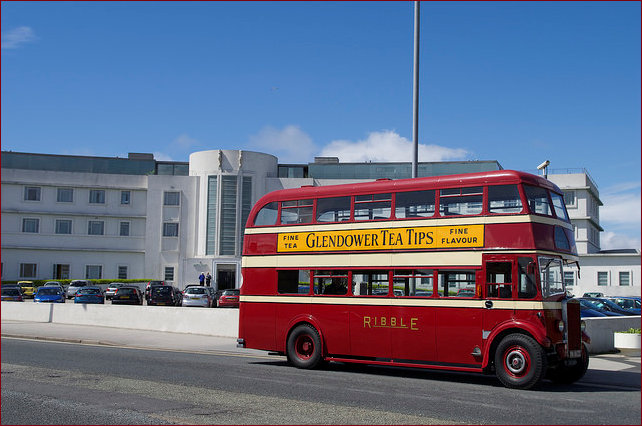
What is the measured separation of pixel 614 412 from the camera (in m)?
9.87

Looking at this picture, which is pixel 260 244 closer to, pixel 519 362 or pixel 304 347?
pixel 304 347

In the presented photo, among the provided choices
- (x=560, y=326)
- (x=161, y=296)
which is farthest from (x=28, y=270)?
(x=560, y=326)

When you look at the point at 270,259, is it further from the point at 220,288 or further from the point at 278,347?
the point at 220,288

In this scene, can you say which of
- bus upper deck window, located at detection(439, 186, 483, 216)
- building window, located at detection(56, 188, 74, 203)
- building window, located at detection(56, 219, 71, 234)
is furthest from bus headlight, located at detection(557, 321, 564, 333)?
building window, located at detection(56, 188, 74, 203)

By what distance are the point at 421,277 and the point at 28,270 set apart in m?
57.9

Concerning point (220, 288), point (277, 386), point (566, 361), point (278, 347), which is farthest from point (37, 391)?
point (220, 288)

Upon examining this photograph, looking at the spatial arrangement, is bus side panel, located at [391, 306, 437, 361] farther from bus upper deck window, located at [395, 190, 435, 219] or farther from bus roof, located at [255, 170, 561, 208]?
bus roof, located at [255, 170, 561, 208]

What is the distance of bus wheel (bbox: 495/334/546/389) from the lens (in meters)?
12.5

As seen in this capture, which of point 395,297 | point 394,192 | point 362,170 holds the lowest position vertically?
point 395,297

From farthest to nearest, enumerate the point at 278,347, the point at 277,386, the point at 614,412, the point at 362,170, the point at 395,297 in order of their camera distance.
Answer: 1. the point at 362,170
2. the point at 278,347
3. the point at 395,297
4. the point at 277,386
5. the point at 614,412

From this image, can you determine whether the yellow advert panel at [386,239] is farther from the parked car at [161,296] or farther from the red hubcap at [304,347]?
the parked car at [161,296]

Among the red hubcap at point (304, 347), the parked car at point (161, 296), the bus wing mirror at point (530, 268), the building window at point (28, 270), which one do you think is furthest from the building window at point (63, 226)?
the bus wing mirror at point (530, 268)

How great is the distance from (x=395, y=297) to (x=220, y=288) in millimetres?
48130

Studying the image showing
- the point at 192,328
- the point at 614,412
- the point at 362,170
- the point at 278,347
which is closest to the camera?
the point at 614,412
